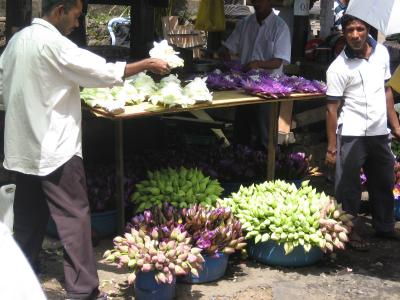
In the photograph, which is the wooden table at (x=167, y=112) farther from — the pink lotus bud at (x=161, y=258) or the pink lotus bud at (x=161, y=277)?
the pink lotus bud at (x=161, y=277)

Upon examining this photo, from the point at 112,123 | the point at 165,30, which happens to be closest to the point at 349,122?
the point at 112,123

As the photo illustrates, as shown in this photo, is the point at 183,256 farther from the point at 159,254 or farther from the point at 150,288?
the point at 150,288

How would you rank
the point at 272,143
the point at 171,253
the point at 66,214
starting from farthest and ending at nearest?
1. the point at 272,143
2. the point at 171,253
3. the point at 66,214

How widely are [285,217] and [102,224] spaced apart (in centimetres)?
151

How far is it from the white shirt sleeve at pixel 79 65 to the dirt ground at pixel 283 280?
4.94 feet

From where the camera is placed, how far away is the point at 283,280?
4605mm

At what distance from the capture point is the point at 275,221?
15.2ft

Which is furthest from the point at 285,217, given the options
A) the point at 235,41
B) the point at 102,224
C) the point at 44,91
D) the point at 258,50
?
the point at 235,41

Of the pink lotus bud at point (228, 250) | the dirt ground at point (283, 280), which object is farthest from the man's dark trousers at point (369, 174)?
the pink lotus bud at point (228, 250)

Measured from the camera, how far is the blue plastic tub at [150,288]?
13.2ft

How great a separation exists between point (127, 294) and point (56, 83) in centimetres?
155

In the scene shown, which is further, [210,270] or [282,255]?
[282,255]

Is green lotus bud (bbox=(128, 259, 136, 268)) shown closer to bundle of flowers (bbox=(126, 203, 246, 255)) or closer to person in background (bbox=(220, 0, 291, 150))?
bundle of flowers (bbox=(126, 203, 246, 255))

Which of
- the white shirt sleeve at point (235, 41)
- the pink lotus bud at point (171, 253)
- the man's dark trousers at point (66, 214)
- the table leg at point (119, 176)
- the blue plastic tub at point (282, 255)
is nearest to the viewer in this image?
the man's dark trousers at point (66, 214)
